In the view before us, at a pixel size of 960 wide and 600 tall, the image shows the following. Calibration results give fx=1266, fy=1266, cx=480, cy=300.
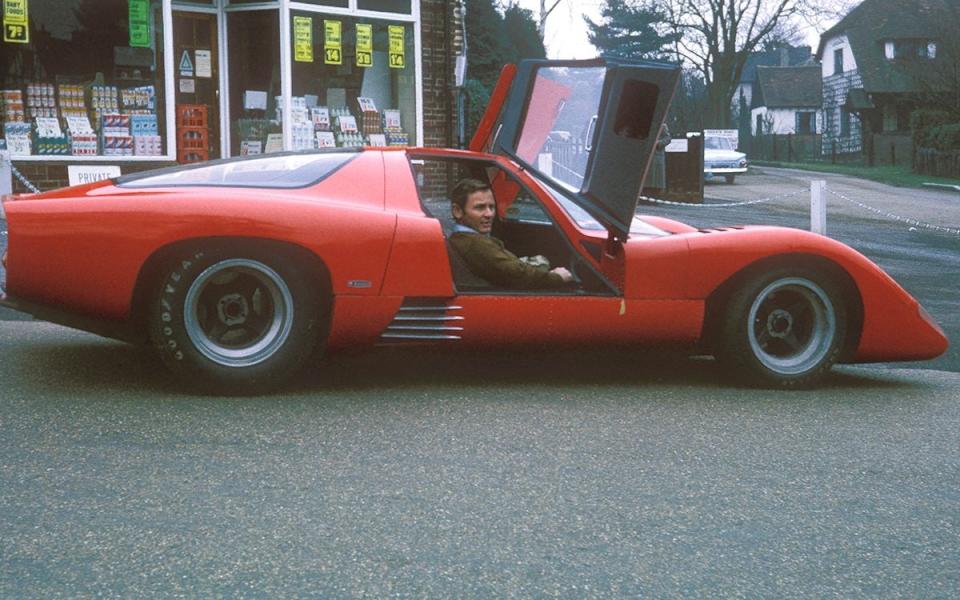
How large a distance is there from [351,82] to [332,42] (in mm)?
540

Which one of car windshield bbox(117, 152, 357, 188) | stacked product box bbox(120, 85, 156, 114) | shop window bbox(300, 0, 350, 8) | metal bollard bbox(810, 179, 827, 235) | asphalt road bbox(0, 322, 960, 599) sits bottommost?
asphalt road bbox(0, 322, 960, 599)

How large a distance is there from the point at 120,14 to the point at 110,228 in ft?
30.6

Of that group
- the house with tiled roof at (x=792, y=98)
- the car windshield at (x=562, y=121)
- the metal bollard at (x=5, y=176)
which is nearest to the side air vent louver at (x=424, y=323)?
the car windshield at (x=562, y=121)

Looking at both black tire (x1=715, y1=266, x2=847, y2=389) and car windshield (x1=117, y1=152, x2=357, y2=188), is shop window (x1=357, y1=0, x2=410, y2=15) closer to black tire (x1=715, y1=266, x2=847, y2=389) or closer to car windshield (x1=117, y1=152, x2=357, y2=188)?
car windshield (x1=117, y1=152, x2=357, y2=188)

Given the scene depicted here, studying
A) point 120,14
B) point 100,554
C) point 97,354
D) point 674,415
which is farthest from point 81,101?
point 100,554

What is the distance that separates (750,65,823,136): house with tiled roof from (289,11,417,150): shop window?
205 ft

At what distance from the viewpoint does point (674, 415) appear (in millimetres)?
5266

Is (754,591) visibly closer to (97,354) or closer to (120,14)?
(97,354)

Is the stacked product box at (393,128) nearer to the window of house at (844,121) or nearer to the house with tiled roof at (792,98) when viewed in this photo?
the window of house at (844,121)

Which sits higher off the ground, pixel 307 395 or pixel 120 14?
pixel 120 14

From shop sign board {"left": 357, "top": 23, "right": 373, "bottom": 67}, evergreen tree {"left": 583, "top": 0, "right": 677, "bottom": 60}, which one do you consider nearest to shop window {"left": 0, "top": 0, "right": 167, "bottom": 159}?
shop sign board {"left": 357, "top": 23, "right": 373, "bottom": 67}

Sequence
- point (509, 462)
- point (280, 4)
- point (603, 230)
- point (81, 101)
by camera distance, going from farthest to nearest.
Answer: point (280, 4)
point (81, 101)
point (603, 230)
point (509, 462)

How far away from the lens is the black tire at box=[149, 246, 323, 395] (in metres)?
5.18

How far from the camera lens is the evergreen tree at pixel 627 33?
62.7 meters
